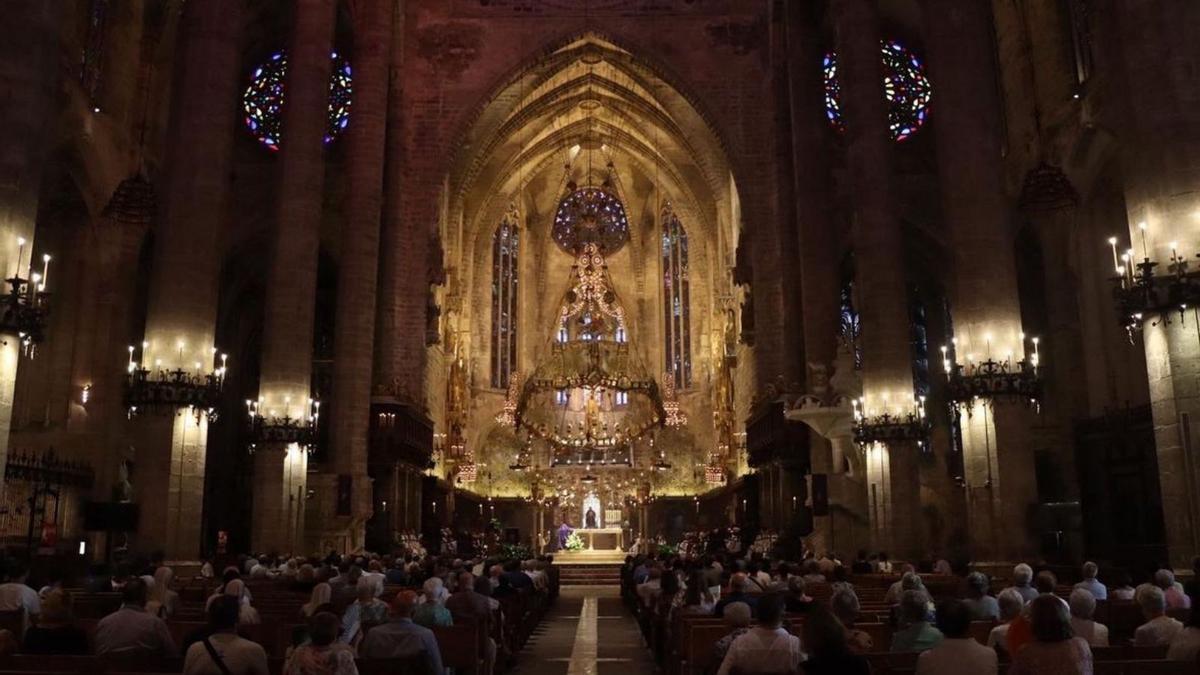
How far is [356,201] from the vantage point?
23.5 meters

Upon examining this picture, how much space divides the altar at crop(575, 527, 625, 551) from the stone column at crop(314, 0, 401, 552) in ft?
45.3

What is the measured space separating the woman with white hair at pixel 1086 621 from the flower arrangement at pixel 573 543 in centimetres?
3114

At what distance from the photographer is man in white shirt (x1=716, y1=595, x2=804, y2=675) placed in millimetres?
4863

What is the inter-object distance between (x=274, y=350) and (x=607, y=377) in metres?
12.7

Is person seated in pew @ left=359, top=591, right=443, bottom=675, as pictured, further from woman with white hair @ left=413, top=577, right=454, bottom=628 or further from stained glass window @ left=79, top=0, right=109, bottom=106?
stained glass window @ left=79, top=0, right=109, bottom=106

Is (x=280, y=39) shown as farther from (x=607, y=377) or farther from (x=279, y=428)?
(x=279, y=428)

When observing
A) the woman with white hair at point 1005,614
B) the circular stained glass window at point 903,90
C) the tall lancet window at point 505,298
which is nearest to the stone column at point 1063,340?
the circular stained glass window at point 903,90

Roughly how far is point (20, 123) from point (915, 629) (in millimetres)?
11366

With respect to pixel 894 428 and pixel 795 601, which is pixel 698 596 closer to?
pixel 795 601

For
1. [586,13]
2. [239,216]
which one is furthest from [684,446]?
[239,216]

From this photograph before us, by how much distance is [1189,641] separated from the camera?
5070 mm

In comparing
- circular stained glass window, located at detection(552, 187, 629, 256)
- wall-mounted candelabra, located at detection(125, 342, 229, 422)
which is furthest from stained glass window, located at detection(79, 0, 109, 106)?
circular stained glass window, located at detection(552, 187, 629, 256)

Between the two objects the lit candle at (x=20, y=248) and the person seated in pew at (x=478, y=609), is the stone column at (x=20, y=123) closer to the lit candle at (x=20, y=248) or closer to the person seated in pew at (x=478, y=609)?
the lit candle at (x=20, y=248)

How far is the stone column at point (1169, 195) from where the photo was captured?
419 inches
